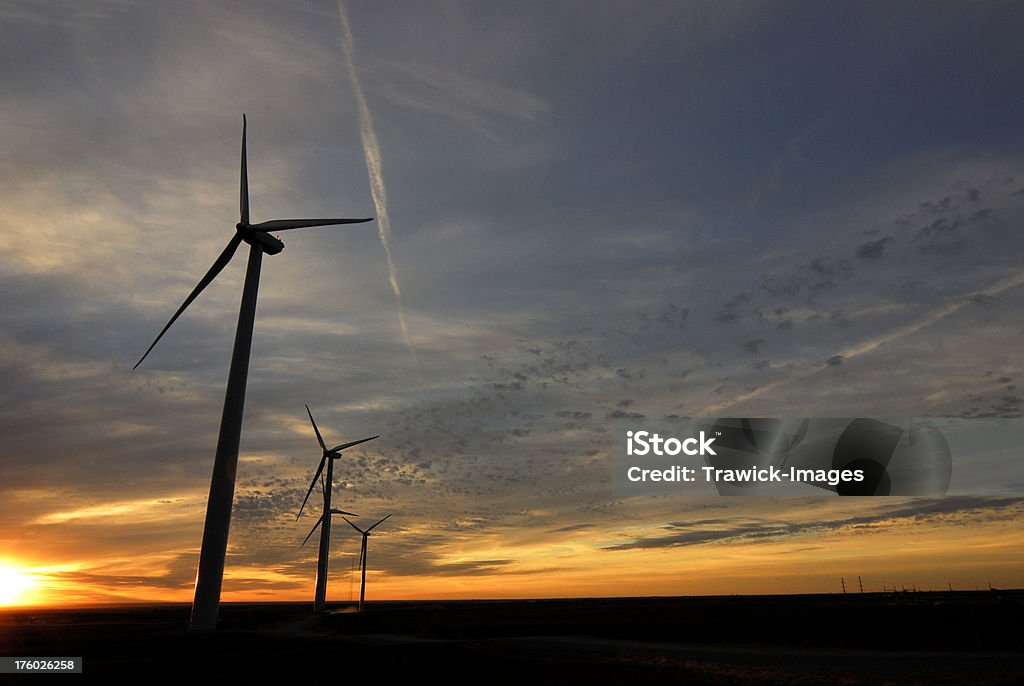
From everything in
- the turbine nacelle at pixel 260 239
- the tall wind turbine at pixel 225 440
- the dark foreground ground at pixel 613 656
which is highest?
the turbine nacelle at pixel 260 239

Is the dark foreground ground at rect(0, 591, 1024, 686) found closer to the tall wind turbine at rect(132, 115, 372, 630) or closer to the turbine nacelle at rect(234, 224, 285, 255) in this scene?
the tall wind turbine at rect(132, 115, 372, 630)

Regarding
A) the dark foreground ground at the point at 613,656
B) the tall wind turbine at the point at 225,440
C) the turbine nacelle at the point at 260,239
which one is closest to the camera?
the dark foreground ground at the point at 613,656

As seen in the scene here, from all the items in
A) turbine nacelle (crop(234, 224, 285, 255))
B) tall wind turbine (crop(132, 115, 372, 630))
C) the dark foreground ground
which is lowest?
the dark foreground ground

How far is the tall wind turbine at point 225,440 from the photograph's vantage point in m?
55.3

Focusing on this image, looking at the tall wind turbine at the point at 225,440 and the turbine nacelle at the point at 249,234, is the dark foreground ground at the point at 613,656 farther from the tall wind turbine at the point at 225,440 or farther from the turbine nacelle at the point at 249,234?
the turbine nacelle at the point at 249,234

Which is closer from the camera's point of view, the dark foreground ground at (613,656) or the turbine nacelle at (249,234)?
the dark foreground ground at (613,656)

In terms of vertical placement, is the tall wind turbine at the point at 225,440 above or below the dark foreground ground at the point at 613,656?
above

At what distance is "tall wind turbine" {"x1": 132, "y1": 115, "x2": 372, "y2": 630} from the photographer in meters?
55.3

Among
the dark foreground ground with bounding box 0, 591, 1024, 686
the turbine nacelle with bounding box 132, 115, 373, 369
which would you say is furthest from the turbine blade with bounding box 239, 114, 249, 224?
the dark foreground ground with bounding box 0, 591, 1024, 686

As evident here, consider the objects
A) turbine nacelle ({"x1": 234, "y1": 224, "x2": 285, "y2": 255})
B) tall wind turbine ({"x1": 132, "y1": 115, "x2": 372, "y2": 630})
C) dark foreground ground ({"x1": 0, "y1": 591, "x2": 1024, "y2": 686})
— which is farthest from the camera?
turbine nacelle ({"x1": 234, "y1": 224, "x2": 285, "y2": 255})

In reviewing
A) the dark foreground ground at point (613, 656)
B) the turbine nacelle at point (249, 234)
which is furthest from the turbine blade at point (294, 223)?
the dark foreground ground at point (613, 656)

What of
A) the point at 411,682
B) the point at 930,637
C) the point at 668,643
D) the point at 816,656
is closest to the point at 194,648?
the point at 411,682

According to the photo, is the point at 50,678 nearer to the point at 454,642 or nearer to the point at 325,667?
the point at 325,667

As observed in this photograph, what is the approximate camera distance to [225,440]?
188 feet
